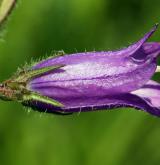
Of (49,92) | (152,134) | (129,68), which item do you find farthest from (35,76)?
(152,134)

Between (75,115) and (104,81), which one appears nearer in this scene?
(104,81)

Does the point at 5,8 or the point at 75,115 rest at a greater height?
the point at 5,8

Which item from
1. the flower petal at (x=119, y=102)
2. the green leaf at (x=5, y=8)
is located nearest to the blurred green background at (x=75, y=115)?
the green leaf at (x=5, y=8)

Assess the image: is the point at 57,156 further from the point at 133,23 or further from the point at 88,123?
the point at 133,23

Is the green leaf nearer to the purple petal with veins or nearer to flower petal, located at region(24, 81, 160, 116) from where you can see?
the purple petal with veins

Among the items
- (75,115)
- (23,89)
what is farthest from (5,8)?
(75,115)

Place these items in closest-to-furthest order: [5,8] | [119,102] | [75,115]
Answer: [119,102] → [5,8] → [75,115]

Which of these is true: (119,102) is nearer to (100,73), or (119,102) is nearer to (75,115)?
(100,73)
